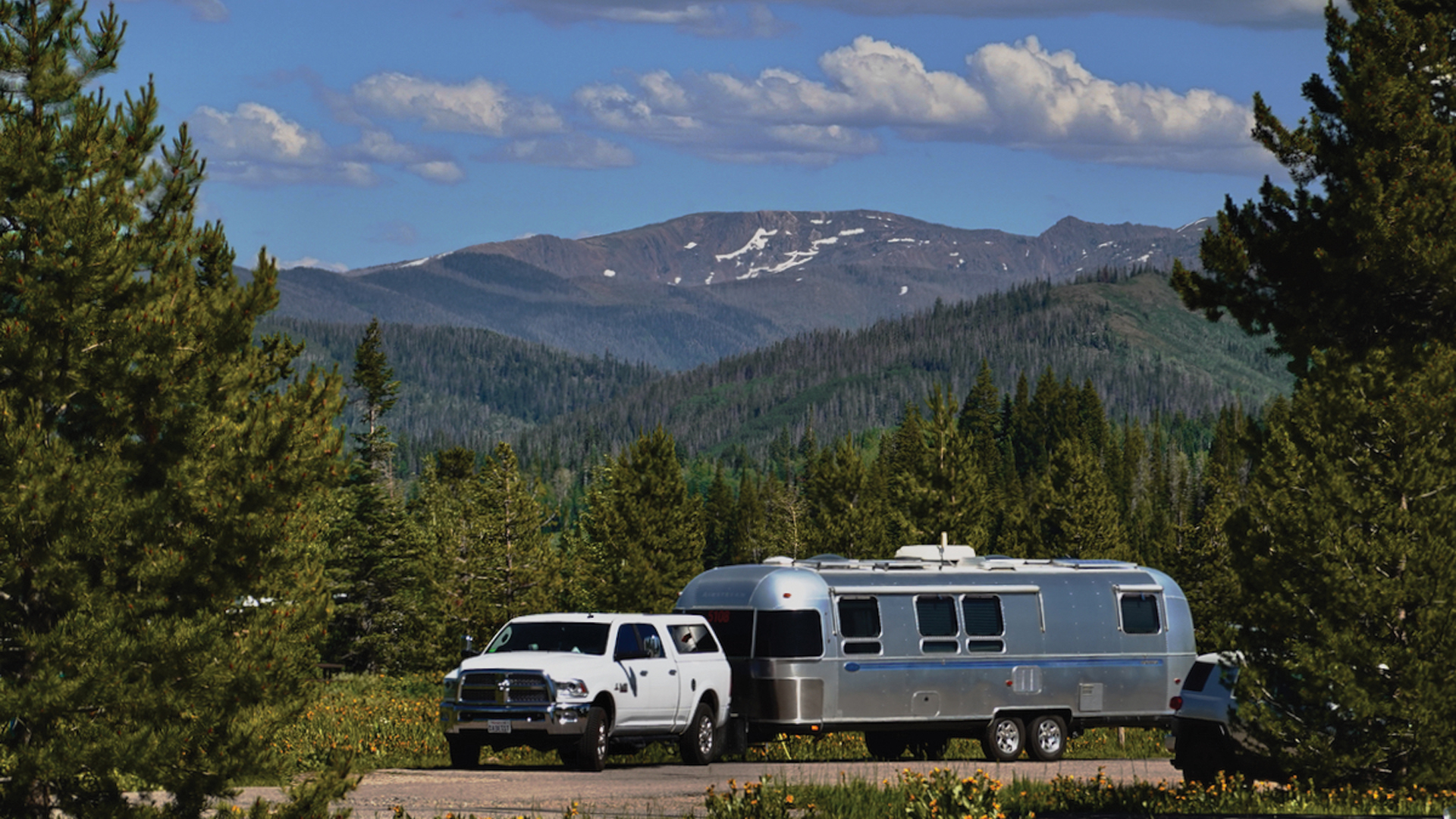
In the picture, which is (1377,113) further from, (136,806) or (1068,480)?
(1068,480)

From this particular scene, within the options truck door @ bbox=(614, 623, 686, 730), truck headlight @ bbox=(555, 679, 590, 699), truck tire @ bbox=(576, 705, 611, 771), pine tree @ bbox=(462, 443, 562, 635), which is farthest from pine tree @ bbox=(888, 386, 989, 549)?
truck headlight @ bbox=(555, 679, 590, 699)

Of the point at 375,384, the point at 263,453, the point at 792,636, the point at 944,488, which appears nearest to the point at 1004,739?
the point at 792,636

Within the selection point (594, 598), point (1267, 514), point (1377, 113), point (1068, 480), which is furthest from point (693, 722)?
point (594, 598)

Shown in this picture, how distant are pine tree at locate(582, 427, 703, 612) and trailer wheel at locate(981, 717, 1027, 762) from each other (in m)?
43.2

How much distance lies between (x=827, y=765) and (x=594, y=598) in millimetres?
58084

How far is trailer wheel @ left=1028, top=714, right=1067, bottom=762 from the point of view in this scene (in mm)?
25703

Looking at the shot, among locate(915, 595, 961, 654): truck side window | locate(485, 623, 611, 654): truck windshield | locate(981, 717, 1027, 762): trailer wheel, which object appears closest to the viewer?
locate(485, 623, 611, 654): truck windshield

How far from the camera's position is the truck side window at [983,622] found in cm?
2530

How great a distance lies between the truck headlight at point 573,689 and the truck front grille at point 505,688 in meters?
0.16

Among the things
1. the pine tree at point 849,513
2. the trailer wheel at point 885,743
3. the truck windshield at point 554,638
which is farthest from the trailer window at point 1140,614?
the pine tree at point 849,513

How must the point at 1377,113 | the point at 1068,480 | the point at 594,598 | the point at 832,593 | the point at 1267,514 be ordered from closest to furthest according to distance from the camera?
the point at 1267,514, the point at 1377,113, the point at 832,593, the point at 1068,480, the point at 594,598

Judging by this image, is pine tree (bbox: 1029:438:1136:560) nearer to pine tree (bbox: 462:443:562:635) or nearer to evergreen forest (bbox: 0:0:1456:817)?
pine tree (bbox: 462:443:562:635)

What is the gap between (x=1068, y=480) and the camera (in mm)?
69125

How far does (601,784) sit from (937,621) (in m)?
7.88
